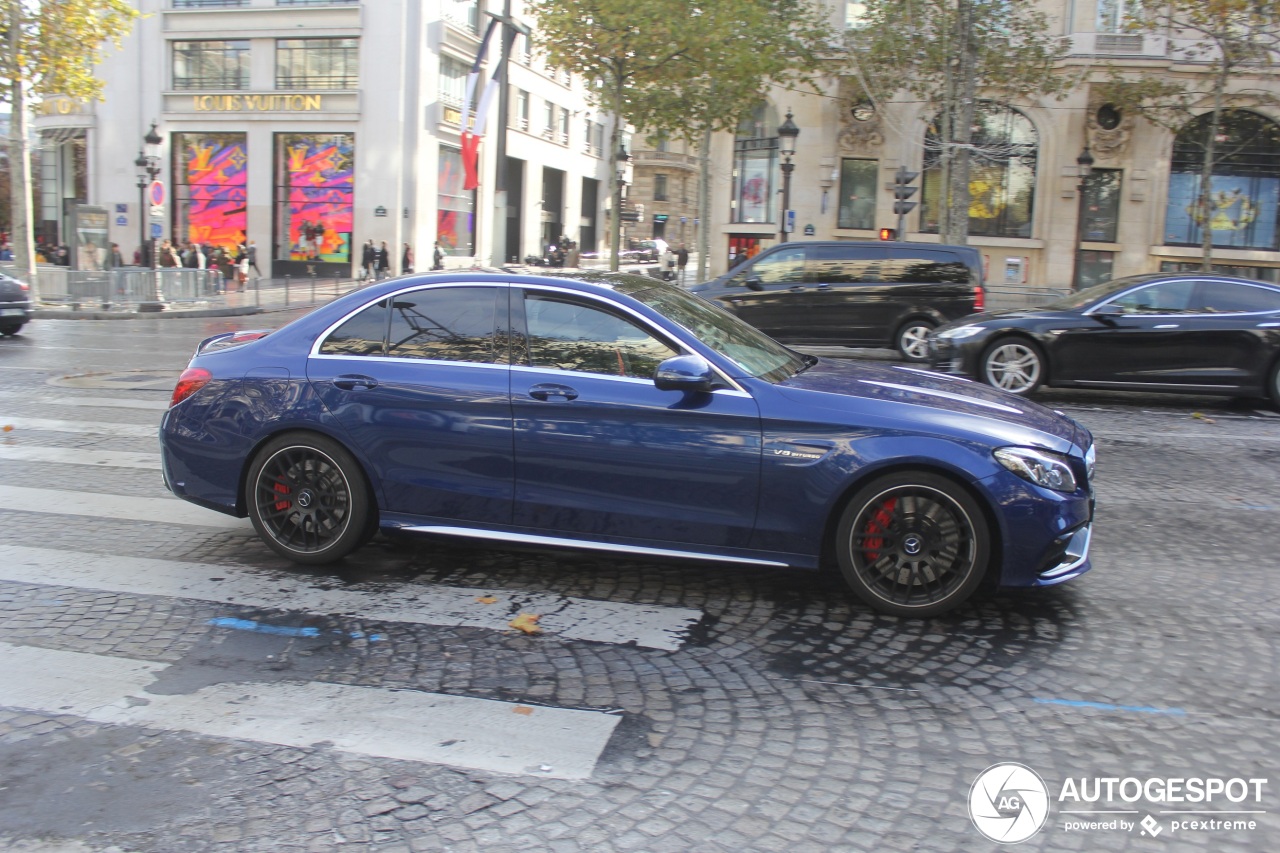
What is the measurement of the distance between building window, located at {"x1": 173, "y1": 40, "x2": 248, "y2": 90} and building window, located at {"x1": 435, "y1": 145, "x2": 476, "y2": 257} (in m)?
8.45

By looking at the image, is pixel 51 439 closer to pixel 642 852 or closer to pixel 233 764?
pixel 233 764

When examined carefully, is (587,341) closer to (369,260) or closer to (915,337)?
(915,337)

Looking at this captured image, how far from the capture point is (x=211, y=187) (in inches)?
1686

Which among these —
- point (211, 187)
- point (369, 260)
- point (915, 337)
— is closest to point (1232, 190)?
point (915, 337)

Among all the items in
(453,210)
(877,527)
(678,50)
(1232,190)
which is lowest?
(877,527)

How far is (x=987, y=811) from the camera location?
3217 mm

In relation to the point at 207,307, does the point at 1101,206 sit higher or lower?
higher

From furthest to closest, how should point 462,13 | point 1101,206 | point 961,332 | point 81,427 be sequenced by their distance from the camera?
1. point 462,13
2. point 1101,206
3. point 961,332
4. point 81,427

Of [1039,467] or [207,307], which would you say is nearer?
[1039,467]

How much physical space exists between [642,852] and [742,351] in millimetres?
2950

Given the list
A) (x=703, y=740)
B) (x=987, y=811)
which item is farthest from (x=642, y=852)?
(x=987, y=811)

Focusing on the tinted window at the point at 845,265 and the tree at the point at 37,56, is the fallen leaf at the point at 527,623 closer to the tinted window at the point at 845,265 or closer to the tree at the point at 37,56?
the tinted window at the point at 845,265

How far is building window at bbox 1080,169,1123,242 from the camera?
3494cm

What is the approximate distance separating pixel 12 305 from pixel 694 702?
61.4ft
